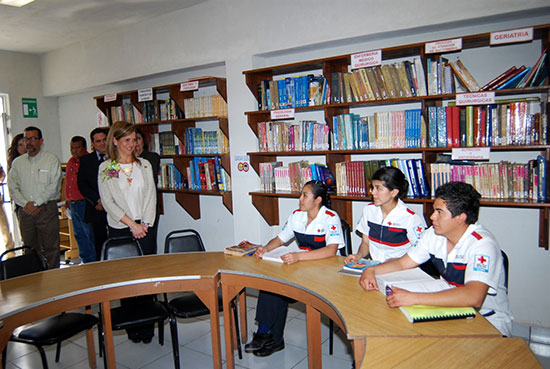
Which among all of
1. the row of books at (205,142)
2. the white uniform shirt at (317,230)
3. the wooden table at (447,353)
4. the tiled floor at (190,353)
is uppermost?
the row of books at (205,142)

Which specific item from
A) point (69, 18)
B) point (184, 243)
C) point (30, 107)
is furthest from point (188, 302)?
point (30, 107)

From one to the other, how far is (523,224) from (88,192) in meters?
4.28

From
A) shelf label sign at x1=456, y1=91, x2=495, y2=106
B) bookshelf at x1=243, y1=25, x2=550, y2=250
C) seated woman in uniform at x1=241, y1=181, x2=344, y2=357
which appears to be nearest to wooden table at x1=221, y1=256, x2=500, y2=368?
seated woman in uniform at x1=241, y1=181, x2=344, y2=357

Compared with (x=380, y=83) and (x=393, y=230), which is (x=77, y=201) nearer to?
(x=380, y=83)

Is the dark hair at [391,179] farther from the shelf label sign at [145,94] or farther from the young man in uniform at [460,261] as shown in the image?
the shelf label sign at [145,94]

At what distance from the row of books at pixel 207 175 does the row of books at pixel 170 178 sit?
0.15 meters

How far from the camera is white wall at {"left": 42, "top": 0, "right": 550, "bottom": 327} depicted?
11.0ft

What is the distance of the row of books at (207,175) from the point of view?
4891 millimetres

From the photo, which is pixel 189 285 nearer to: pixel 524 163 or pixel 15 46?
pixel 524 163

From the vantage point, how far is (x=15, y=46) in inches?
250

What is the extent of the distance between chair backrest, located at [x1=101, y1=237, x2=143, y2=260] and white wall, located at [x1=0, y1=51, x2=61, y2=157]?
4.47 metres

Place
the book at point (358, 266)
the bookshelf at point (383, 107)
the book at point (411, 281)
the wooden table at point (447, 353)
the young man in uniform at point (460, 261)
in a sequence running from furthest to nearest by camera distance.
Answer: the bookshelf at point (383, 107)
the book at point (358, 266)
the book at point (411, 281)
the young man in uniform at point (460, 261)
the wooden table at point (447, 353)

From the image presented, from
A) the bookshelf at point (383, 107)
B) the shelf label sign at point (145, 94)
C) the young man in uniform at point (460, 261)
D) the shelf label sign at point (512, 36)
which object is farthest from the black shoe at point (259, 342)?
the shelf label sign at point (145, 94)

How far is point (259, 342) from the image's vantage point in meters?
3.21
